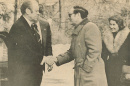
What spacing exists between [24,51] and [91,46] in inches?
54.6

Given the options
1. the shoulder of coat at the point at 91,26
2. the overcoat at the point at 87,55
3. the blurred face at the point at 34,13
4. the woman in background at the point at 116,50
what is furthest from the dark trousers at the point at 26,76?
the woman in background at the point at 116,50

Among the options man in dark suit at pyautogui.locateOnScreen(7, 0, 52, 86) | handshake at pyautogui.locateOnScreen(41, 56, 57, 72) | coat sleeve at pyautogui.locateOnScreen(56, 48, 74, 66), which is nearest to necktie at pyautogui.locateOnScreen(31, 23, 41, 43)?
man in dark suit at pyautogui.locateOnScreen(7, 0, 52, 86)

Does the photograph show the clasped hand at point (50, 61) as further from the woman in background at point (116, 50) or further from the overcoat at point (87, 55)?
the woman in background at point (116, 50)

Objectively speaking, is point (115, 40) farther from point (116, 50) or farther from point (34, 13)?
point (34, 13)

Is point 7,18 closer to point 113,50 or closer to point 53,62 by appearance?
point 53,62

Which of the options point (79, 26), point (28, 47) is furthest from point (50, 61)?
point (79, 26)

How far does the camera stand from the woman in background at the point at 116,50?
5320 millimetres

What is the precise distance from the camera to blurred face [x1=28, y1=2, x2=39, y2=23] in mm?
5426

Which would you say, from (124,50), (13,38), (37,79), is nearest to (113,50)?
(124,50)

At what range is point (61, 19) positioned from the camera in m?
5.45

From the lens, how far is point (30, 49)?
5.37m

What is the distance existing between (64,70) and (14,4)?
174 cm

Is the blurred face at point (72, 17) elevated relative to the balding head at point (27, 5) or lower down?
lower down

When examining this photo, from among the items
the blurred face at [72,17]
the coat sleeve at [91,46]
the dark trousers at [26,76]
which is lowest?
the dark trousers at [26,76]
